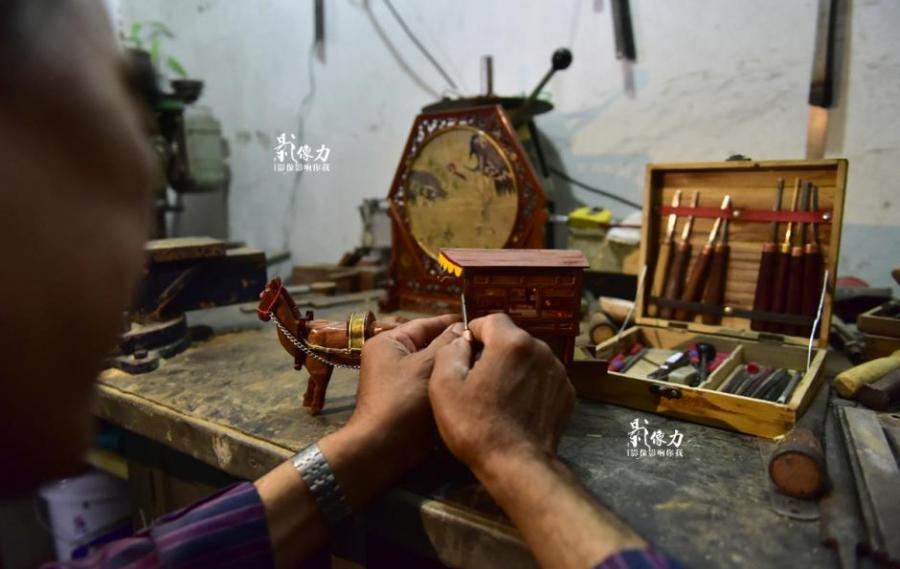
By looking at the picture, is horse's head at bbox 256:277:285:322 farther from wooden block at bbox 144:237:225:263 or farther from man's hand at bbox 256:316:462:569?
wooden block at bbox 144:237:225:263

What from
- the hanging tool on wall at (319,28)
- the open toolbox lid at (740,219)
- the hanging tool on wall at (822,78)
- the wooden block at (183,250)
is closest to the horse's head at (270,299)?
the wooden block at (183,250)

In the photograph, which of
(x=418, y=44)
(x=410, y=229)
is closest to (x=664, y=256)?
(x=410, y=229)

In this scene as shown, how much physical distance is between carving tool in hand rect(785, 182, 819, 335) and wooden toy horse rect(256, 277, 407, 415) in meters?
0.87

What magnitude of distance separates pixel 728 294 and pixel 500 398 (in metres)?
0.88

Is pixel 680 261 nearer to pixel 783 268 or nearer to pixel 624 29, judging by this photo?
pixel 783 268

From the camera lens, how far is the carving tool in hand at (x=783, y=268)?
1222 millimetres

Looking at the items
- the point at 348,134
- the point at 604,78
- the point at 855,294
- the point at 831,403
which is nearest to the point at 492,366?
the point at 831,403

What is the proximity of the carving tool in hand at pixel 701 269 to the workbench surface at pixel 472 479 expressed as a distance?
457 mm

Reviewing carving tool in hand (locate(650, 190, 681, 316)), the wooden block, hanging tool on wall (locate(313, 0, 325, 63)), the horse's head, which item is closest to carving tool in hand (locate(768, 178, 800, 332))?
carving tool in hand (locate(650, 190, 681, 316))

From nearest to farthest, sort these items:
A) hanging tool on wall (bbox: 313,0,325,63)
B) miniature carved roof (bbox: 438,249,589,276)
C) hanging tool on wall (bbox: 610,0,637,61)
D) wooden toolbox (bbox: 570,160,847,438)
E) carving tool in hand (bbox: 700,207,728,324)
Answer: miniature carved roof (bbox: 438,249,589,276) → wooden toolbox (bbox: 570,160,847,438) → carving tool in hand (bbox: 700,207,728,324) → hanging tool on wall (bbox: 610,0,637,61) → hanging tool on wall (bbox: 313,0,325,63)

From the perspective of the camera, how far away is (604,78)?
73.0 inches

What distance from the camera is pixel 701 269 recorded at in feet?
4.32

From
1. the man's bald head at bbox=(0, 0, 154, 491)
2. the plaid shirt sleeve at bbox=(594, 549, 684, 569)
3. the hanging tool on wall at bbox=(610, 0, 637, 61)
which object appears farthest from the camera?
the hanging tool on wall at bbox=(610, 0, 637, 61)

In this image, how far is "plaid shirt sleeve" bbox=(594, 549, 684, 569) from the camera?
0.52 metres
